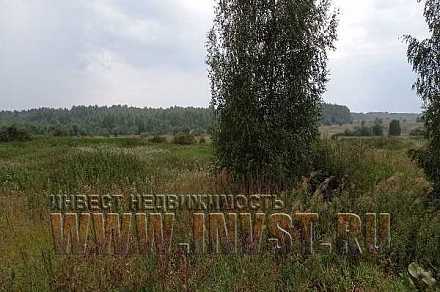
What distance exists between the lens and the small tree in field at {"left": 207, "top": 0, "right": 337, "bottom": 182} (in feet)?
33.3

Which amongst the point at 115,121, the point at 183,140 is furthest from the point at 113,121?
the point at 183,140

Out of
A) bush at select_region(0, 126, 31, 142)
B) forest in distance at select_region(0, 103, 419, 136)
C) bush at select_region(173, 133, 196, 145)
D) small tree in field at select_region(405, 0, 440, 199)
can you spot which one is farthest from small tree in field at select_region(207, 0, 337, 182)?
forest in distance at select_region(0, 103, 419, 136)

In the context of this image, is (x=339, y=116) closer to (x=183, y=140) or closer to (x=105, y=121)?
(x=105, y=121)

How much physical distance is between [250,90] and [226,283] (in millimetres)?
6390

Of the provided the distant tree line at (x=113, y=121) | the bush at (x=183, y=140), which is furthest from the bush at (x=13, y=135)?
the distant tree line at (x=113, y=121)

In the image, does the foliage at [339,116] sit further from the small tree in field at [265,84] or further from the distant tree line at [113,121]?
the small tree in field at [265,84]

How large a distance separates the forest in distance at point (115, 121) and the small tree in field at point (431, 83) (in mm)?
64620

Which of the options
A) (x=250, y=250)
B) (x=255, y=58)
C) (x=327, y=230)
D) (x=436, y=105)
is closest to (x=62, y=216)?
(x=250, y=250)

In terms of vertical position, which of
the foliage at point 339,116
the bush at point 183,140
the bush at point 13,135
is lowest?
the bush at point 183,140

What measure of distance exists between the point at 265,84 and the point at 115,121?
114 m

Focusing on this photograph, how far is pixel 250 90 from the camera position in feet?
33.2

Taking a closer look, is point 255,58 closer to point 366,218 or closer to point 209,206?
point 209,206

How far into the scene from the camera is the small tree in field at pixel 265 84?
10.1 metres

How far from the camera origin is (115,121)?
119750 mm
